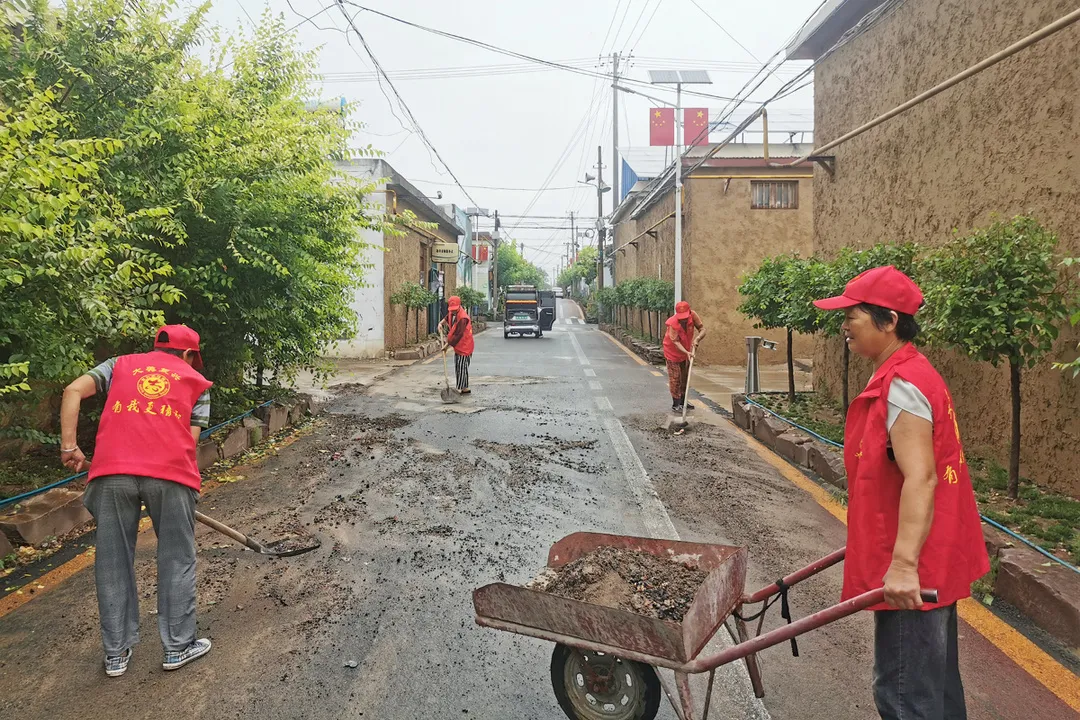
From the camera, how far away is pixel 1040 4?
6.10 m

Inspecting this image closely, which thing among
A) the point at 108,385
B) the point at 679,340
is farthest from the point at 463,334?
the point at 108,385

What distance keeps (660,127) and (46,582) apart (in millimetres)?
20919

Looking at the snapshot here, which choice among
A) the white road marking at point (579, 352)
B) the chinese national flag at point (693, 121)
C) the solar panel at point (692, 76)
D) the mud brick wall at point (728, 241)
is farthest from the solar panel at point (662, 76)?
the white road marking at point (579, 352)

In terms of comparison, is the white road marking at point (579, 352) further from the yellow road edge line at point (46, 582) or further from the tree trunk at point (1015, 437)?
the yellow road edge line at point (46, 582)

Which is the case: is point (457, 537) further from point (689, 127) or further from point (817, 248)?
point (689, 127)

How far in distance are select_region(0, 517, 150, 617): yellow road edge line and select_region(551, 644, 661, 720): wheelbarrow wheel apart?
3.28 m

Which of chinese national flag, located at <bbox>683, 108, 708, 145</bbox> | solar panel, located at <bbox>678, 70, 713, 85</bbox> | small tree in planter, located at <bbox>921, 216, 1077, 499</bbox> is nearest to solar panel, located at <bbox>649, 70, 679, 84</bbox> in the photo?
solar panel, located at <bbox>678, 70, 713, 85</bbox>

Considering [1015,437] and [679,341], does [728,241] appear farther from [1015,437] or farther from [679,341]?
[1015,437]

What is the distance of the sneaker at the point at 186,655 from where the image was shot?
3.44 meters

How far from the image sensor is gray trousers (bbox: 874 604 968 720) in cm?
228

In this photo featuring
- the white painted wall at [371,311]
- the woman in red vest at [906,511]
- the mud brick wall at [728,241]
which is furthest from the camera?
the white painted wall at [371,311]

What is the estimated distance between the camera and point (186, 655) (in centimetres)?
349

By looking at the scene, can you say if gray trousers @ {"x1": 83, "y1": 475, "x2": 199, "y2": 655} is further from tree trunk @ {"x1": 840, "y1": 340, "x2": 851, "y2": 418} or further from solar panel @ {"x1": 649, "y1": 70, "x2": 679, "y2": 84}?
solar panel @ {"x1": 649, "y1": 70, "x2": 679, "y2": 84}

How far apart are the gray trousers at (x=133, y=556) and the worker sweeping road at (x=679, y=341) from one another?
7.55 m
